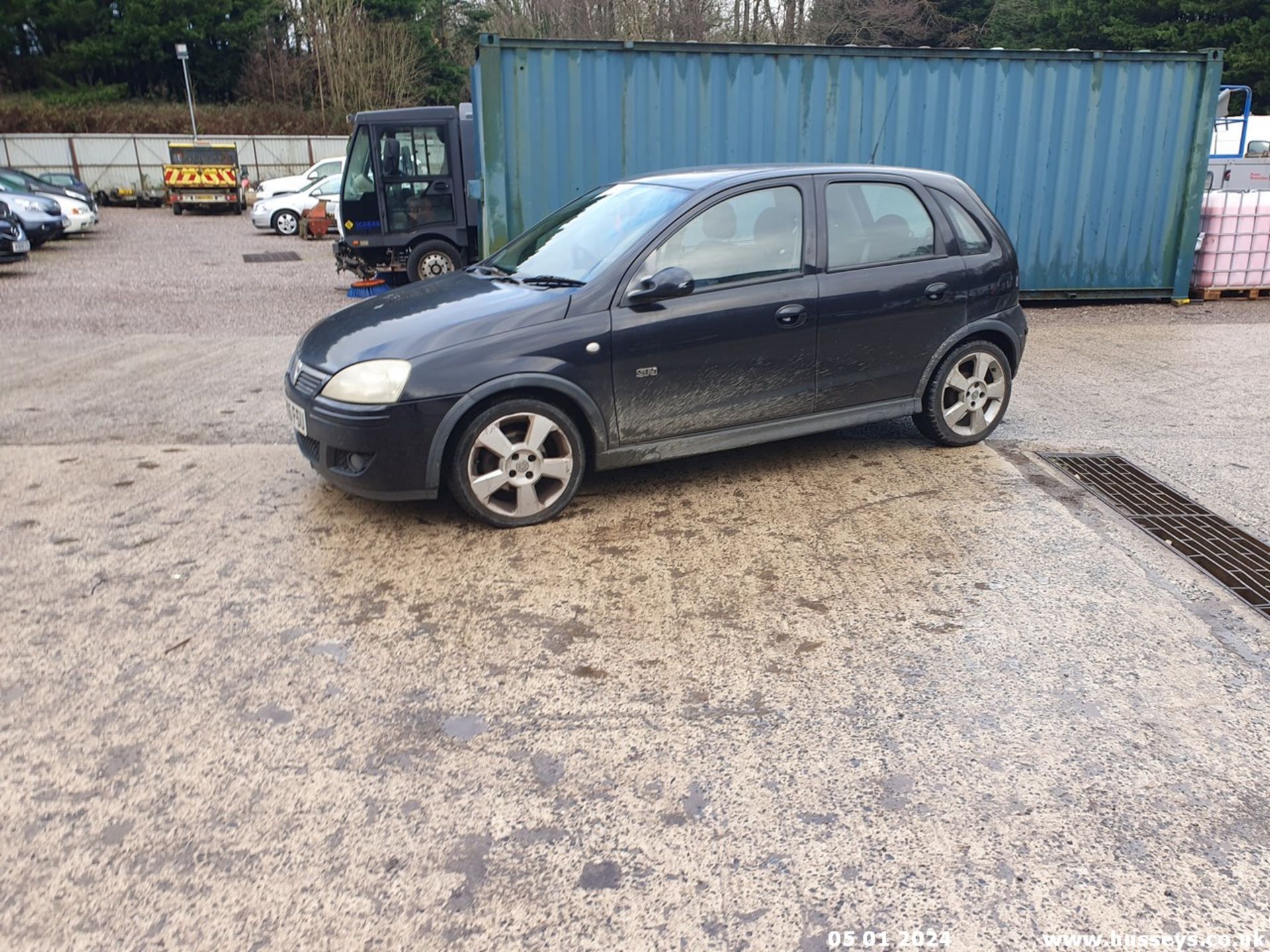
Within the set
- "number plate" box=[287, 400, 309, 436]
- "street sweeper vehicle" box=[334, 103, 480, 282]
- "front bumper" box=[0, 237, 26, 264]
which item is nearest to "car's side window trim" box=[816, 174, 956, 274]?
"number plate" box=[287, 400, 309, 436]

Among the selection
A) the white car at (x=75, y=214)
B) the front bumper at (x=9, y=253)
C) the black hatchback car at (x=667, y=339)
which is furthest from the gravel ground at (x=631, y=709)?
the white car at (x=75, y=214)

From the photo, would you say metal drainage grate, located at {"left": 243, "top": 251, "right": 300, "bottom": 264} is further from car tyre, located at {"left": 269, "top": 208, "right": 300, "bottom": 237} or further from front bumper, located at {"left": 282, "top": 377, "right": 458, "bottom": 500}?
front bumper, located at {"left": 282, "top": 377, "right": 458, "bottom": 500}

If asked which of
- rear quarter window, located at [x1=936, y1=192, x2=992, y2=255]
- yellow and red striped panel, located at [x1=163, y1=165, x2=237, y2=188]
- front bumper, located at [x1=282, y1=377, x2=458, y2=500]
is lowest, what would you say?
yellow and red striped panel, located at [x1=163, y1=165, x2=237, y2=188]

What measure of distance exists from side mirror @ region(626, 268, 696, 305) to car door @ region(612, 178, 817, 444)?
36mm

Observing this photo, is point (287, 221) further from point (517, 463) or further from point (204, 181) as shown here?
point (517, 463)

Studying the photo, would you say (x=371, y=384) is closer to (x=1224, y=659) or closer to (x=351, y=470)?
(x=351, y=470)

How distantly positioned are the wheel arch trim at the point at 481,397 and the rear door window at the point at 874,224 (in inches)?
66.6

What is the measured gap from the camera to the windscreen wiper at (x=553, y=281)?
519 cm

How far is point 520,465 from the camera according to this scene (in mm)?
4996

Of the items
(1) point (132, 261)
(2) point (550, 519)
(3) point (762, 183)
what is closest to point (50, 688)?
(2) point (550, 519)

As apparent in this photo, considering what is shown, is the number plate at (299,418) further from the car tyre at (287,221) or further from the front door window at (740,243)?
the car tyre at (287,221)

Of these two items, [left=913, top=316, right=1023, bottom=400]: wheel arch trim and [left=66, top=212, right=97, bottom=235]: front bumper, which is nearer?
[left=913, top=316, right=1023, bottom=400]: wheel arch trim

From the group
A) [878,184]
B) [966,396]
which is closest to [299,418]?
[878,184]

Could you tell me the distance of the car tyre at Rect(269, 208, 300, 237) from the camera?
2334 cm
